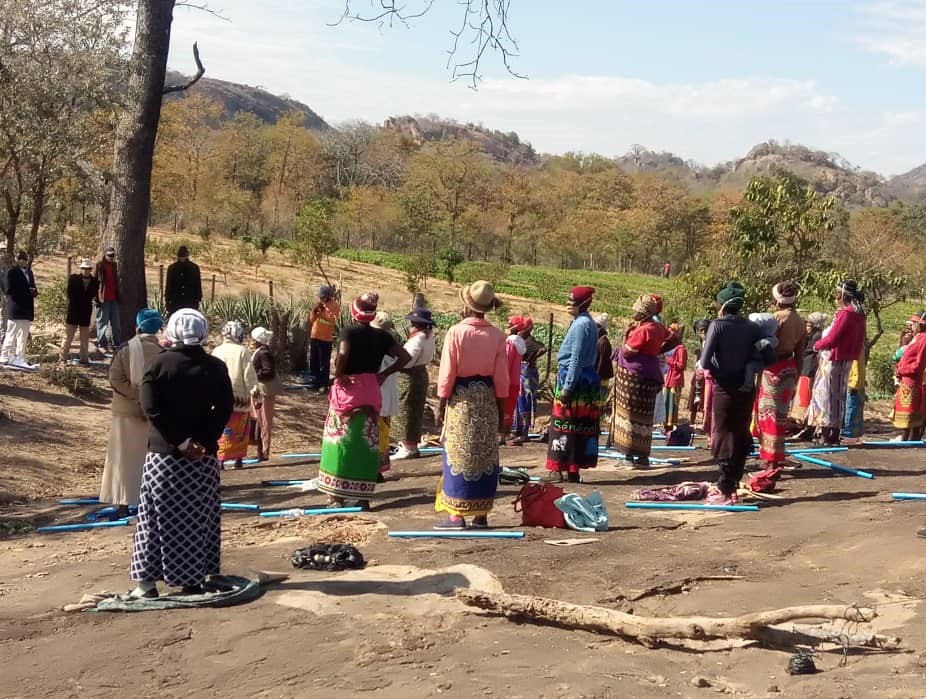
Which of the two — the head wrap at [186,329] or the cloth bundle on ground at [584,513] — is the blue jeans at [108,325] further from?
the head wrap at [186,329]

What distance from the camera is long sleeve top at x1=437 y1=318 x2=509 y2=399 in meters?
7.69

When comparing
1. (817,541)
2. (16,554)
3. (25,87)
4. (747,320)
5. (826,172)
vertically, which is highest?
(826,172)

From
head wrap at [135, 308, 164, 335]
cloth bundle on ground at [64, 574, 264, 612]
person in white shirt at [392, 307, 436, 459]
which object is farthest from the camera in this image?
person in white shirt at [392, 307, 436, 459]

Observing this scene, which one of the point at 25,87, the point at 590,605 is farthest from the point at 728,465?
the point at 25,87

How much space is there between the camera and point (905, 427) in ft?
41.5

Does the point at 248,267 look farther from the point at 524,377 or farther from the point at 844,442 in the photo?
the point at 844,442

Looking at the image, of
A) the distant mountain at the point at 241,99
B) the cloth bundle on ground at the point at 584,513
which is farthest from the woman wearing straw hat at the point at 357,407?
the distant mountain at the point at 241,99

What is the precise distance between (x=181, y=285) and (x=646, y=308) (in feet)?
25.9

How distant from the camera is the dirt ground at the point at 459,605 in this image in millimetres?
4949

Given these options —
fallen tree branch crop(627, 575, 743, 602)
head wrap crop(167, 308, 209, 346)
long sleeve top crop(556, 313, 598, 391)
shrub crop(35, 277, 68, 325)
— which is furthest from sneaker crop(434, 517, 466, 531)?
shrub crop(35, 277, 68, 325)

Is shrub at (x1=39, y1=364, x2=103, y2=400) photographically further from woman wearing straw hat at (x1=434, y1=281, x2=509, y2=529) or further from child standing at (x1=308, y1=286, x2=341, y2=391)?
woman wearing straw hat at (x1=434, y1=281, x2=509, y2=529)

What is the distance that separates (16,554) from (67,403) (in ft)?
18.9

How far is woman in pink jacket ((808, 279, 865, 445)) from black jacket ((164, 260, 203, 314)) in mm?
8647

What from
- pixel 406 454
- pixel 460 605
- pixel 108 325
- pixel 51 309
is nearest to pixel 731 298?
pixel 460 605
